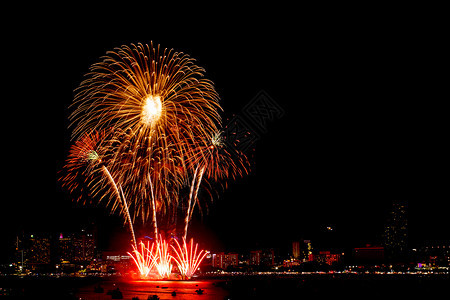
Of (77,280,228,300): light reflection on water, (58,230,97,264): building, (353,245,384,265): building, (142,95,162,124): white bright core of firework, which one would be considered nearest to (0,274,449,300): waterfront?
(77,280,228,300): light reflection on water

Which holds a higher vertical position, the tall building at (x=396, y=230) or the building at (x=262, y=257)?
the tall building at (x=396, y=230)

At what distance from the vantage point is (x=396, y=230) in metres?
79.1

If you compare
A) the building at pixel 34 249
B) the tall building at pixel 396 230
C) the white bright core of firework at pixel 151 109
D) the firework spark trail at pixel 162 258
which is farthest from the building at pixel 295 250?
the building at pixel 34 249

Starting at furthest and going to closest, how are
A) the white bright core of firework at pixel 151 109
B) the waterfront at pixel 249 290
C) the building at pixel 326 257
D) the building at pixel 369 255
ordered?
the building at pixel 326 257 → the building at pixel 369 255 → the white bright core of firework at pixel 151 109 → the waterfront at pixel 249 290

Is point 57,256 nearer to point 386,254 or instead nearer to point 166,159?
point 386,254

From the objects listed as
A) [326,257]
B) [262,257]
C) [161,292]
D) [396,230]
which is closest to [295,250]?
[262,257]

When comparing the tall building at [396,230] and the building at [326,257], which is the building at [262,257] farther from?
the tall building at [396,230]

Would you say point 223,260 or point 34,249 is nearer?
point 223,260

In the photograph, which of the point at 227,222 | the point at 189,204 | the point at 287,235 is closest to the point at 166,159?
the point at 189,204

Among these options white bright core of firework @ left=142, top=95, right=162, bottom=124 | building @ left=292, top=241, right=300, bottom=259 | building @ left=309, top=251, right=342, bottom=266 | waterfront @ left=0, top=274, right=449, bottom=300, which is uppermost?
white bright core of firework @ left=142, top=95, right=162, bottom=124

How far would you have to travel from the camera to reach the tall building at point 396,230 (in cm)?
7900

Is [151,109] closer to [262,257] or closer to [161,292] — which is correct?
[161,292]

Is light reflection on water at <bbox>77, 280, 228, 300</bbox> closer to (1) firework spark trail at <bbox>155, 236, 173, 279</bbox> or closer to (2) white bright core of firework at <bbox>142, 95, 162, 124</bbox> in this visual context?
(1) firework spark trail at <bbox>155, 236, 173, 279</bbox>

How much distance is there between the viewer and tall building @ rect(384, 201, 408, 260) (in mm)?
79000
